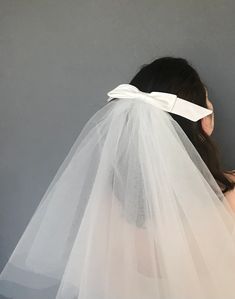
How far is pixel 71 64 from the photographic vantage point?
4.76ft

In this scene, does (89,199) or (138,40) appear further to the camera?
(138,40)

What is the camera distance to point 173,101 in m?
0.99

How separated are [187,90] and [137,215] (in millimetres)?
338

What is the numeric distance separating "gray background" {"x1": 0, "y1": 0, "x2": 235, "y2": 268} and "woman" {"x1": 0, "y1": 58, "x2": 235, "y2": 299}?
15.6 inches

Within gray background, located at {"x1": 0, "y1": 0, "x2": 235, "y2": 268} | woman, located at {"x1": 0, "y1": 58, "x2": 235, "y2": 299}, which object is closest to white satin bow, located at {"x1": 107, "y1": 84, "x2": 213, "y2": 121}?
woman, located at {"x1": 0, "y1": 58, "x2": 235, "y2": 299}

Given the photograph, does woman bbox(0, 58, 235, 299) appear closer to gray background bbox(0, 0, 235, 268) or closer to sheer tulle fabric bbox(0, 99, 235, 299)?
sheer tulle fabric bbox(0, 99, 235, 299)

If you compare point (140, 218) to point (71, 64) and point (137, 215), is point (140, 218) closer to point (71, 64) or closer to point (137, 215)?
point (137, 215)

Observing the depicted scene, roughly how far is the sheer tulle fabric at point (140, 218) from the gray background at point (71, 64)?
1.55 feet

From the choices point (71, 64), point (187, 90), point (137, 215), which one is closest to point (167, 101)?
point (187, 90)

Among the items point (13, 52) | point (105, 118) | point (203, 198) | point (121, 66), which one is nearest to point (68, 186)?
point (105, 118)

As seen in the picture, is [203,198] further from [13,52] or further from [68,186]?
[13,52]

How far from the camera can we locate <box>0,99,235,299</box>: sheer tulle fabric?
0.88m

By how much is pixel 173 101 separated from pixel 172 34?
466mm

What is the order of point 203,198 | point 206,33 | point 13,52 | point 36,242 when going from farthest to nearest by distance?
point 13,52 < point 206,33 < point 36,242 < point 203,198
